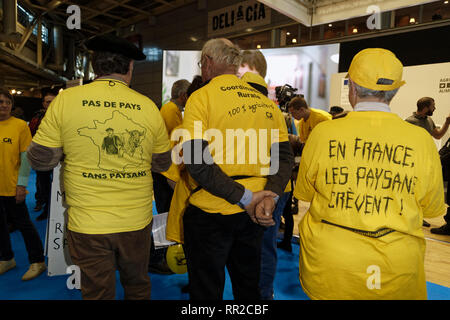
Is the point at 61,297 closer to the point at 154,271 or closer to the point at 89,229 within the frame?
the point at 154,271

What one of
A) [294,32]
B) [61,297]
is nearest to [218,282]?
[61,297]

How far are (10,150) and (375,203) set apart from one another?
8.95ft

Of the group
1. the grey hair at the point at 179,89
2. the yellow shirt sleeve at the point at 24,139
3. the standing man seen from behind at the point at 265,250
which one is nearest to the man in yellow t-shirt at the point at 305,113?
the grey hair at the point at 179,89

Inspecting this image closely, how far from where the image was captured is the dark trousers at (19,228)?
2.57 meters

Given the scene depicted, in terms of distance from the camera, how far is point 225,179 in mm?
1201

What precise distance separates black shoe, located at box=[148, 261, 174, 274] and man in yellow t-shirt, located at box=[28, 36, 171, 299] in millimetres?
1361

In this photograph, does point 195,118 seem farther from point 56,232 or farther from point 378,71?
point 56,232

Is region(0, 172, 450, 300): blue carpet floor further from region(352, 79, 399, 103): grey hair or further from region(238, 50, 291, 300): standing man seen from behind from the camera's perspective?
region(352, 79, 399, 103): grey hair

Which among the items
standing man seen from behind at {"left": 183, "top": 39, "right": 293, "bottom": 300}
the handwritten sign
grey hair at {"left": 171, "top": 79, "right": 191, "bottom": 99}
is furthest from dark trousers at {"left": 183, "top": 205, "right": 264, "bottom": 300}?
grey hair at {"left": 171, "top": 79, "right": 191, "bottom": 99}

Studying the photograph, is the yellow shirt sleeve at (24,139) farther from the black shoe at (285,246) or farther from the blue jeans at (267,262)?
the black shoe at (285,246)

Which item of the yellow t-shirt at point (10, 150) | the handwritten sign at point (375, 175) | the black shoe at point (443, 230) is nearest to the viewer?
the handwritten sign at point (375, 175)

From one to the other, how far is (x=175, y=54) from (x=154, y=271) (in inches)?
185

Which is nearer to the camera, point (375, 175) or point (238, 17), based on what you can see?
point (375, 175)

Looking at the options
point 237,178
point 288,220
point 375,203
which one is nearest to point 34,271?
point 237,178
